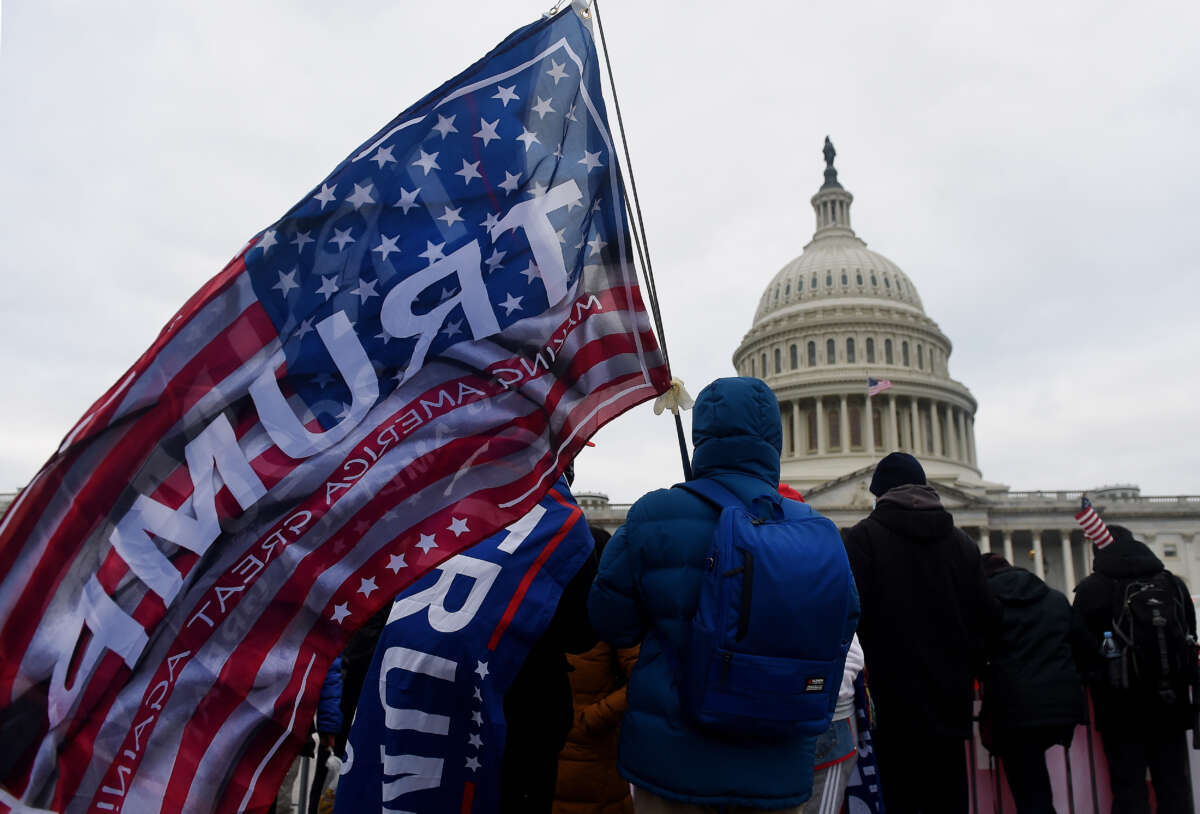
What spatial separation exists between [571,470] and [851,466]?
199 feet

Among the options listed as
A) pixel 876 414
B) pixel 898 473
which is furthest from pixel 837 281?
pixel 898 473

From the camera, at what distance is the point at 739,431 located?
3645 mm

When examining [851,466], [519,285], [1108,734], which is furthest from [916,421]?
[519,285]

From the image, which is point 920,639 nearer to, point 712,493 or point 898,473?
point 898,473

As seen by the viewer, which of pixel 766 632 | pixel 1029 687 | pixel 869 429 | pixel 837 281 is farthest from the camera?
pixel 837 281

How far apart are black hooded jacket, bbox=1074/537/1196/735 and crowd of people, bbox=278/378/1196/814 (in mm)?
16

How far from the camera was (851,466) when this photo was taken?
62.7 metres

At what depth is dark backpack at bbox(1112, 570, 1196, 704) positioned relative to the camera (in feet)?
20.4

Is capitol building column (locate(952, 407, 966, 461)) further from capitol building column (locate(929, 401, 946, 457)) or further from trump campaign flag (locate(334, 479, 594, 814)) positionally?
trump campaign flag (locate(334, 479, 594, 814))

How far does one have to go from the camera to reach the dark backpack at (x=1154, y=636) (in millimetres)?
6203

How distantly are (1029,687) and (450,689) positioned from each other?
408 cm

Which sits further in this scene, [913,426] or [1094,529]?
[913,426]

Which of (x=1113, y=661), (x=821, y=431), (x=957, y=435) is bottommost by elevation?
(x=1113, y=661)

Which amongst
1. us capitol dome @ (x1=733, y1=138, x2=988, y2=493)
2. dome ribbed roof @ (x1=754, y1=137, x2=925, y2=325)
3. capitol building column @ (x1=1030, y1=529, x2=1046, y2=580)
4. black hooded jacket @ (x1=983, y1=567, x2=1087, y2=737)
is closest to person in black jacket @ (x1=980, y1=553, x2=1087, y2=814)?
black hooded jacket @ (x1=983, y1=567, x2=1087, y2=737)
